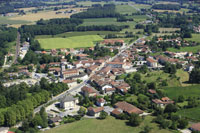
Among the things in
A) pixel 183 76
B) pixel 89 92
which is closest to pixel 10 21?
pixel 89 92

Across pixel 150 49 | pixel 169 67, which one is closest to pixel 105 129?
pixel 169 67

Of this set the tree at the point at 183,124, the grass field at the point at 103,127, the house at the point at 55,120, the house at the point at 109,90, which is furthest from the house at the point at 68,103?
the tree at the point at 183,124

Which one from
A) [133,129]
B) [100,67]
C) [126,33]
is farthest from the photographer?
[126,33]

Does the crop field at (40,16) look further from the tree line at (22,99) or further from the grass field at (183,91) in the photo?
the grass field at (183,91)

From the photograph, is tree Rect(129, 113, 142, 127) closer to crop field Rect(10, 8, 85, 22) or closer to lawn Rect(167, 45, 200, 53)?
lawn Rect(167, 45, 200, 53)

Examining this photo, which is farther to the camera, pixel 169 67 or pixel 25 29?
pixel 25 29

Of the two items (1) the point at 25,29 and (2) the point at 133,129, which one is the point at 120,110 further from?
Result: (1) the point at 25,29
